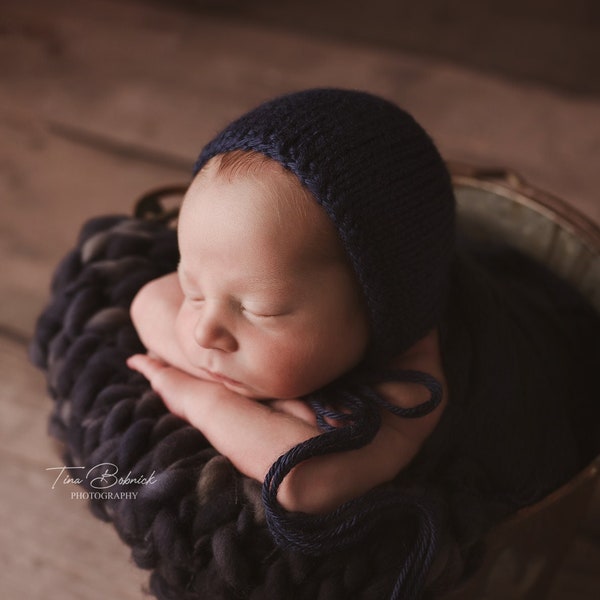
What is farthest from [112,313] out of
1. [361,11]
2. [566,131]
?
[361,11]

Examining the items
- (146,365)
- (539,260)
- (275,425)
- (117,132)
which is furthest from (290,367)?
(117,132)

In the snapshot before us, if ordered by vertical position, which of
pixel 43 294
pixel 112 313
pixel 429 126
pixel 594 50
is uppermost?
pixel 594 50

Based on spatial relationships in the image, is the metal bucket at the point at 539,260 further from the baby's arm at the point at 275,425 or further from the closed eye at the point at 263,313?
the closed eye at the point at 263,313

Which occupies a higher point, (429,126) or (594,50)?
(594,50)

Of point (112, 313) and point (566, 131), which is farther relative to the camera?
point (566, 131)

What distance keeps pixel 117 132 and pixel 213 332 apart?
1051mm

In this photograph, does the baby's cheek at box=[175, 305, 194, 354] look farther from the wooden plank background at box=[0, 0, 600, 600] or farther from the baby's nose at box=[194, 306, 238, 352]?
the wooden plank background at box=[0, 0, 600, 600]

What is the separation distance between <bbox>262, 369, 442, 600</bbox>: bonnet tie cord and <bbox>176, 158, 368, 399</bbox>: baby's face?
7cm

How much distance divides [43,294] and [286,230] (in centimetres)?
78

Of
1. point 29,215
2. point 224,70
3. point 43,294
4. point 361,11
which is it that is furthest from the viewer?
point 361,11

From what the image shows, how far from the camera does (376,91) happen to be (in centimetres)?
174

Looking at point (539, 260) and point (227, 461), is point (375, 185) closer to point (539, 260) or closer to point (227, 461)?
point (227, 461)

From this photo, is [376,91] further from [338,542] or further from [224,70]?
[338,542]

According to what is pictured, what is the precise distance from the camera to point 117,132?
1.64 meters
